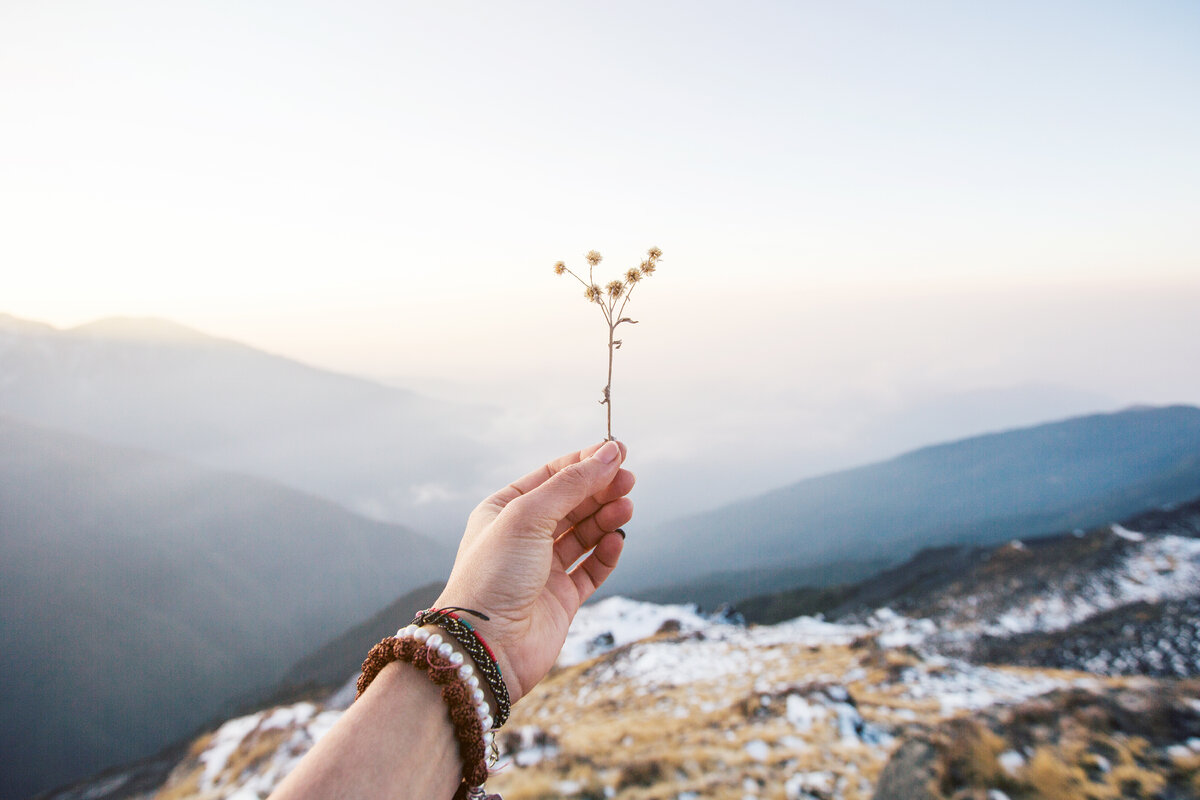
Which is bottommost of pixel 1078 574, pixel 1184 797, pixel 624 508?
pixel 1078 574

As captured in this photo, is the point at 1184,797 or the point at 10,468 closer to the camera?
the point at 1184,797

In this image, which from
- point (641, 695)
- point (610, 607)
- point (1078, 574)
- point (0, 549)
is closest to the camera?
point (641, 695)

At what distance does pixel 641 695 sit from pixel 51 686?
170773 millimetres

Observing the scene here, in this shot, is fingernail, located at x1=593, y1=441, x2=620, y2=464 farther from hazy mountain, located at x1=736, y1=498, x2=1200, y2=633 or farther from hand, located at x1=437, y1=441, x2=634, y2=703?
hazy mountain, located at x1=736, y1=498, x2=1200, y2=633

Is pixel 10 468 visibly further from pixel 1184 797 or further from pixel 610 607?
pixel 1184 797

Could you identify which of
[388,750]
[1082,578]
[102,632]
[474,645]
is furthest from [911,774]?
[102,632]

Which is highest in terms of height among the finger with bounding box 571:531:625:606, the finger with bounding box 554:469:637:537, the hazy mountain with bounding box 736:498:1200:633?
the finger with bounding box 554:469:637:537

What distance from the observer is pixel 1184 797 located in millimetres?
7258

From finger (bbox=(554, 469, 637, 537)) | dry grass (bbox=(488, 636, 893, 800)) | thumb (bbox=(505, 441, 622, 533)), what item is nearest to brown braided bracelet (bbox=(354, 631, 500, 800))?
thumb (bbox=(505, 441, 622, 533))

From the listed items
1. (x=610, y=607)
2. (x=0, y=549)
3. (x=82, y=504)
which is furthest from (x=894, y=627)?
(x=82, y=504)

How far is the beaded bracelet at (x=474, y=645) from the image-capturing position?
3.49 meters

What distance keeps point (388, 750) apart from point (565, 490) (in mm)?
2290

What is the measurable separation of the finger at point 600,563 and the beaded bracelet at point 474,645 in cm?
235

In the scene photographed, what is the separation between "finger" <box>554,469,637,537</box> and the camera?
5.80 m
